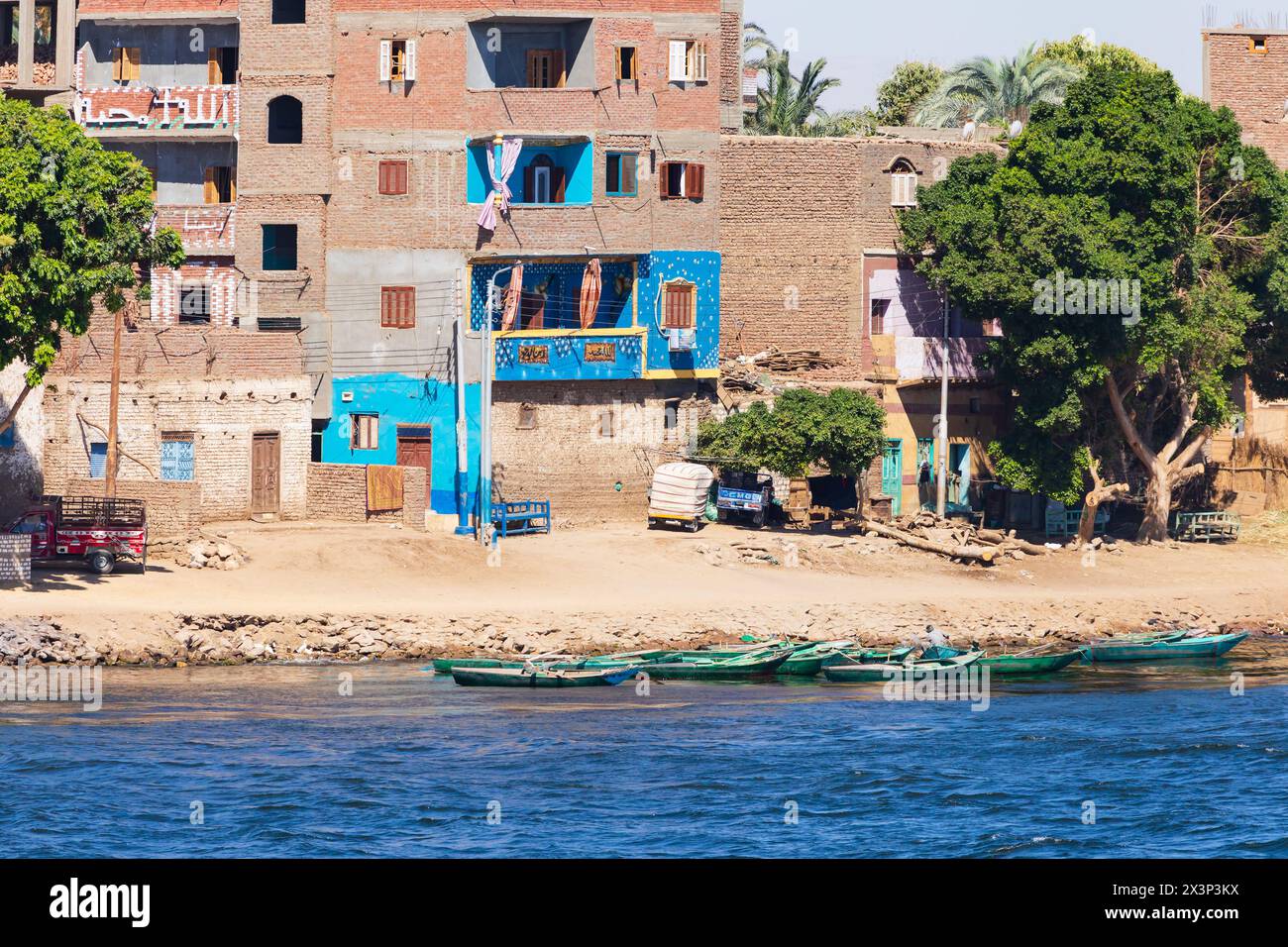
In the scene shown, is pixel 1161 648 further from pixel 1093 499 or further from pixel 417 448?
pixel 417 448

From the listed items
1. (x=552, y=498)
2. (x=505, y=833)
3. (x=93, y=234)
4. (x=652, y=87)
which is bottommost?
(x=505, y=833)

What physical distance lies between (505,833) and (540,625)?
57.9 feet

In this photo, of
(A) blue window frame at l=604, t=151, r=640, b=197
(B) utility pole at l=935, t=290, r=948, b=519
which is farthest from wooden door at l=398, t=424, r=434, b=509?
(B) utility pole at l=935, t=290, r=948, b=519

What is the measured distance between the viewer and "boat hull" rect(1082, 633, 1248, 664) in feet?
165

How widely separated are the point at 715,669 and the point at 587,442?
16481 millimetres

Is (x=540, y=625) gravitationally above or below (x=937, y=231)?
below

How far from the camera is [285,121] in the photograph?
6112 cm

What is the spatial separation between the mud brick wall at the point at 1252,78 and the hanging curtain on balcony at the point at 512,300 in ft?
92.9

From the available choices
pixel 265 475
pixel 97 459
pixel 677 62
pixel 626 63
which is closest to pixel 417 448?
pixel 265 475

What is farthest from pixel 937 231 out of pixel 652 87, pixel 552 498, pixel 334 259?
pixel 334 259

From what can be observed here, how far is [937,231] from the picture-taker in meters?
60.7

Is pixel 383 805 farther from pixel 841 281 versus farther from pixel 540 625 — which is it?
pixel 841 281

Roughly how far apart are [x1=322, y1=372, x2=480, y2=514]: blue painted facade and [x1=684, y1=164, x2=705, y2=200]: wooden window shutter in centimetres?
963

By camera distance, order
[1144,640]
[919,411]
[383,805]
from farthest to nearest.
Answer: [919,411]
[1144,640]
[383,805]
